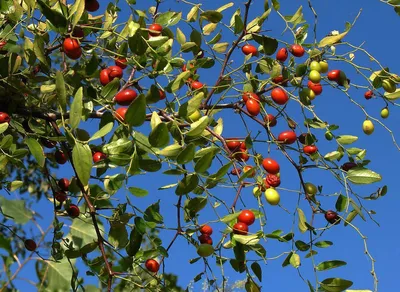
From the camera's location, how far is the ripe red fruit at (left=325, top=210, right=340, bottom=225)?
149 centimetres

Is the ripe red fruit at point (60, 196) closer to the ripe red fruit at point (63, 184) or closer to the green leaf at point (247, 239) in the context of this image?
the ripe red fruit at point (63, 184)

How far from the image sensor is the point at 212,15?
1.64 metres

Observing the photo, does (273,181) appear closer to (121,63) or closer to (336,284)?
(336,284)

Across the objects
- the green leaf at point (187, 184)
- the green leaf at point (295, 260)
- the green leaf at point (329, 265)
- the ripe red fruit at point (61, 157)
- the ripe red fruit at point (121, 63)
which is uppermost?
the ripe red fruit at point (121, 63)

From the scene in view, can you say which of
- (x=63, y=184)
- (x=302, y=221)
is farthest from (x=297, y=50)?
(x=63, y=184)

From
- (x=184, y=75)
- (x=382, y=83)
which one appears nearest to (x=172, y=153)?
(x=184, y=75)

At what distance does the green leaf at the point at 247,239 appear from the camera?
127 centimetres

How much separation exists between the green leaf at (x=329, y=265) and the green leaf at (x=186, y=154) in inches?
17.9

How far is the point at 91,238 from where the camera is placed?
142 centimetres

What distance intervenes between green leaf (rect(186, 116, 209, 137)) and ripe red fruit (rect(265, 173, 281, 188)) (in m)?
0.23

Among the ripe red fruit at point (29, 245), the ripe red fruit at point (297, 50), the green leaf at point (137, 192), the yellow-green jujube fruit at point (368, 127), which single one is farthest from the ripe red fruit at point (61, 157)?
the yellow-green jujube fruit at point (368, 127)

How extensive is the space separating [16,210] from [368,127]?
0.99 metres

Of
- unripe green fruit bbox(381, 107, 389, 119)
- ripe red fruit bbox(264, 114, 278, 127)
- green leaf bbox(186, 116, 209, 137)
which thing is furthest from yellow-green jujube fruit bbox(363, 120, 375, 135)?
green leaf bbox(186, 116, 209, 137)

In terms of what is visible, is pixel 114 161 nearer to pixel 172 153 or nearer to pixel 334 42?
pixel 172 153
